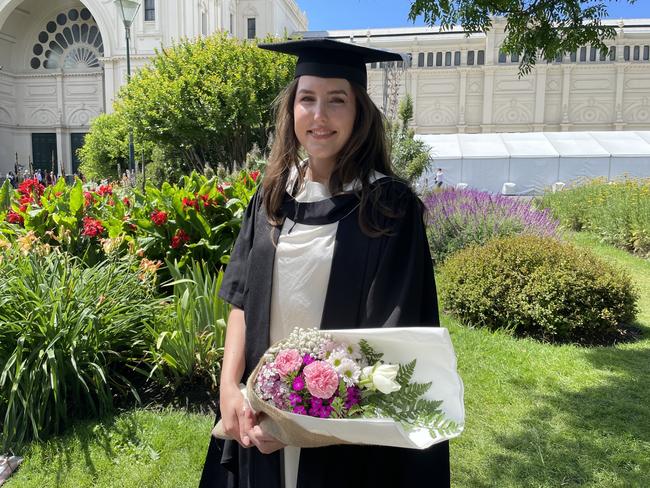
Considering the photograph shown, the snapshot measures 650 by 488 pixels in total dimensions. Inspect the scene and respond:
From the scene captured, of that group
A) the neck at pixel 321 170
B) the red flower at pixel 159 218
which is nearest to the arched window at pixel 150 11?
the red flower at pixel 159 218

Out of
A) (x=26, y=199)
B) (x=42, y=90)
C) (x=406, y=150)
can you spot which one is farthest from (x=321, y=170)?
(x=42, y=90)

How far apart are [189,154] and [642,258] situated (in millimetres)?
14375

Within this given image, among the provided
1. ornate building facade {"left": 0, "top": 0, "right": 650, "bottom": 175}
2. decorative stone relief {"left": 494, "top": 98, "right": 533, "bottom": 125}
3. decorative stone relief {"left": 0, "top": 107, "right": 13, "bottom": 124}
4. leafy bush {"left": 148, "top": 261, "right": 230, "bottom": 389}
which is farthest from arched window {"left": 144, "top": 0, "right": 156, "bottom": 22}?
leafy bush {"left": 148, "top": 261, "right": 230, "bottom": 389}

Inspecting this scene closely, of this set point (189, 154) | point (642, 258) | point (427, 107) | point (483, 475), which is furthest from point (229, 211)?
point (427, 107)

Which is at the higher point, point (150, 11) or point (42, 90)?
point (150, 11)

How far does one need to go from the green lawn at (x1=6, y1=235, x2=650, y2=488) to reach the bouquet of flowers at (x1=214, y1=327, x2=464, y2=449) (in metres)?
2.04

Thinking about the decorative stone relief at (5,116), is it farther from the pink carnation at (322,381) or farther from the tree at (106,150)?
the pink carnation at (322,381)

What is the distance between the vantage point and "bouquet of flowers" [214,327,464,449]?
1.41 metres

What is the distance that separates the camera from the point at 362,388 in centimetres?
148

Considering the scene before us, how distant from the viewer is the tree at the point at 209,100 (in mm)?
17172

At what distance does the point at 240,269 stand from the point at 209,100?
1608cm

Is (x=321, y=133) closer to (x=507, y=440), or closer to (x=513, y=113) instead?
(x=507, y=440)

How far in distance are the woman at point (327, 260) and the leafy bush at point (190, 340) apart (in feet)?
6.57

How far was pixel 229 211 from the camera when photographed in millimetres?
5336
